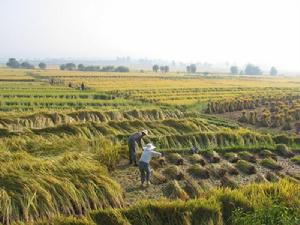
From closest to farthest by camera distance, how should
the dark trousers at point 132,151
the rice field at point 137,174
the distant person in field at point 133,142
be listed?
the rice field at point 137,174, the distant person in field at point 133,142, the dark trousers at point 132,151

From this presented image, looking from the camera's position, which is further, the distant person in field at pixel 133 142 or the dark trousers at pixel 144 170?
the distant person in field at pixel 133 142

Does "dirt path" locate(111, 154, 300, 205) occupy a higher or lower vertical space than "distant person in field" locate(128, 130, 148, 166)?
lower

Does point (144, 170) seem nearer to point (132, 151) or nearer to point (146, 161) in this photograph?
point (146, 161)

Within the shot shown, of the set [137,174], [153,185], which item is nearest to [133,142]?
[137,174]

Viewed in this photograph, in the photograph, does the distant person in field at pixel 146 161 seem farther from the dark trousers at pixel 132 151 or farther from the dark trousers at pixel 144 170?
the dark trousers at pixel 132 151

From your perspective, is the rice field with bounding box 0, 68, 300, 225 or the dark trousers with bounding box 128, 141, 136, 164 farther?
the dark trousers with bounding box 128, 141, 136, 164

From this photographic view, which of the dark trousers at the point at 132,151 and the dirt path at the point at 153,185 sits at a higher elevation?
the dark trousers at the point at 132,151

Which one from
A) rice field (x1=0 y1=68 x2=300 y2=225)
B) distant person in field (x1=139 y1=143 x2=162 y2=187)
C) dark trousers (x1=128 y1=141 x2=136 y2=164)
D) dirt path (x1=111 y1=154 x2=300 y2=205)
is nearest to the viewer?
rice field (x1=0 y1=68 x2=300 y2=225)

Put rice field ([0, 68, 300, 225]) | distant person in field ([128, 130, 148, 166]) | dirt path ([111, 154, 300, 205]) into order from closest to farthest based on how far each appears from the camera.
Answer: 1. rice field ([0, 68, 300, 225])
2. dirt path ([111, 154, 300, 205])
3. distant person in field ([128, 130, 148, 166])

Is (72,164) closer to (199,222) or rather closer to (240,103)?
(199,222)

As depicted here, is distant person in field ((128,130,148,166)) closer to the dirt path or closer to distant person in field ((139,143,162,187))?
the dirt path

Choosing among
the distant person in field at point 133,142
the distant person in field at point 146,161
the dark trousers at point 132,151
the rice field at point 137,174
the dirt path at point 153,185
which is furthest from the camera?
the dark trousers at point 132,151

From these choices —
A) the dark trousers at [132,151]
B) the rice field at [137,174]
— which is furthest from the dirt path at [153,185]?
the dark trousers at [132,151]

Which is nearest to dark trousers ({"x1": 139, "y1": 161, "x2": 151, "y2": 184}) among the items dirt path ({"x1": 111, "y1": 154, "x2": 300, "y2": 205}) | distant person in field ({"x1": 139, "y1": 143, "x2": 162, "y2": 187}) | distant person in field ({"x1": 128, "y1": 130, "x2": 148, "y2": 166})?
distant person in field ({"x1": 139, "y1": 143, "x2": 162, "y2": 187})
